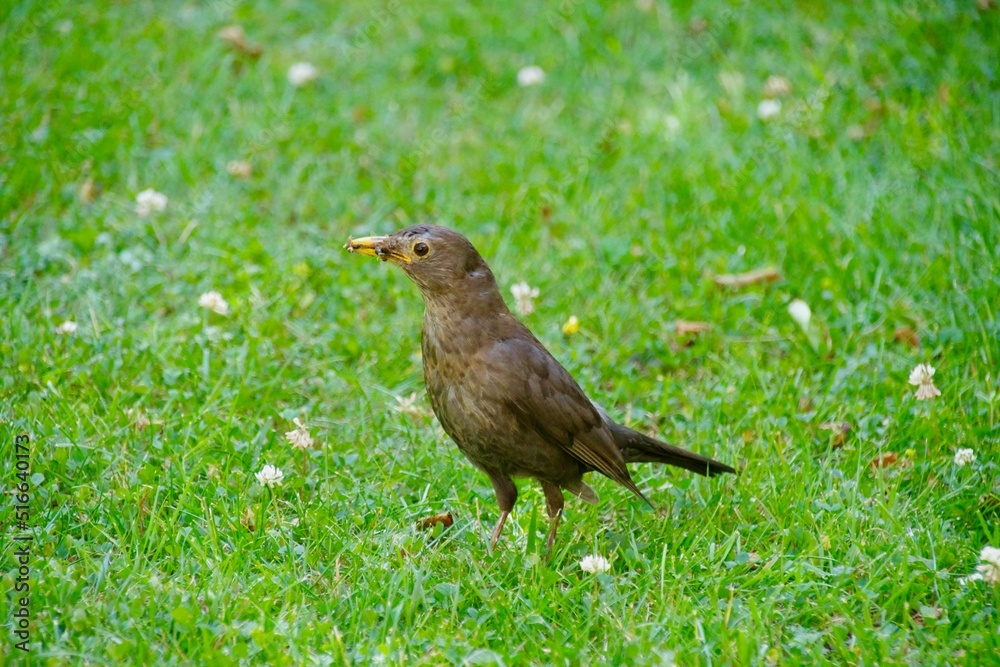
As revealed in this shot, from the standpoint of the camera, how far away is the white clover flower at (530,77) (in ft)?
23.9

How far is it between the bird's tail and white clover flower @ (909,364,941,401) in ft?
3.18

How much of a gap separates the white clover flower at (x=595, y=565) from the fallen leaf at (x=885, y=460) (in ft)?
4.50

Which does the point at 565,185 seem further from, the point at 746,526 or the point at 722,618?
the point at 722,618

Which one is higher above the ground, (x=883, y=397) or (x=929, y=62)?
(x=929, y=62)

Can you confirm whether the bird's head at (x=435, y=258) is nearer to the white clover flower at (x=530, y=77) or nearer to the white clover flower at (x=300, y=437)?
the white clover flower at (x=300, y=437)

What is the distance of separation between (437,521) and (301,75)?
3.90m

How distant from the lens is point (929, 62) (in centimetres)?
711

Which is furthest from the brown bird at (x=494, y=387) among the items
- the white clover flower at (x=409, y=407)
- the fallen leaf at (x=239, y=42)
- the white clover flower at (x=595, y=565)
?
the fallen leaf at (x=239, y=42)

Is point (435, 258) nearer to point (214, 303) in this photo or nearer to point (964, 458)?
point (214, 303)

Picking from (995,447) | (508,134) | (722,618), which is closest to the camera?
(722,618)

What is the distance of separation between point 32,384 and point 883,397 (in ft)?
12.5

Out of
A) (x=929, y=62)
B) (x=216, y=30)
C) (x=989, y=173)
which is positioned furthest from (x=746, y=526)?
(x=216, y=30)

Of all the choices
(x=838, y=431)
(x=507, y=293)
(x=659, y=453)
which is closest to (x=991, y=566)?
(x=838, y=431)

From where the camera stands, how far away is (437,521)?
14.2ft
